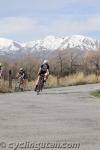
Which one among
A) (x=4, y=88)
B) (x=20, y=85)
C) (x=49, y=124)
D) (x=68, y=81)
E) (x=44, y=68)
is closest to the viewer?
(x=49, y=124)

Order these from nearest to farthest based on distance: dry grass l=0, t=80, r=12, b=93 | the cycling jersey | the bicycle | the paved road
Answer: the paved road → the cycling jersey → dry grass l=0, t=80, r=12, b=93 → the bicycle

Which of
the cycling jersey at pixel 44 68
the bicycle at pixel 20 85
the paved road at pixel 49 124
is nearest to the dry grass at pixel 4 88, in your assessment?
the bicycle at pixel 20 85

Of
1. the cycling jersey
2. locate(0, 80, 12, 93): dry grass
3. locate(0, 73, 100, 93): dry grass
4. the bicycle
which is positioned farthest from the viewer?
locate(0, 73, 100, 93): dry grass

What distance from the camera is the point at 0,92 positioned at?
24.9m

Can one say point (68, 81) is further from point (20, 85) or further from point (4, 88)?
point (4, 88)

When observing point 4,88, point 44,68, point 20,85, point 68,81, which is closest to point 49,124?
point 44,68

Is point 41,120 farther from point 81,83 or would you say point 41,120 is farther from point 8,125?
point 81,83

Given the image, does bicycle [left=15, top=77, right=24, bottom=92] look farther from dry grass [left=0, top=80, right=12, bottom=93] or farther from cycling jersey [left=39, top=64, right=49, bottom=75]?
cycling jersey [left=39, top=64, right=49, bottom=75]

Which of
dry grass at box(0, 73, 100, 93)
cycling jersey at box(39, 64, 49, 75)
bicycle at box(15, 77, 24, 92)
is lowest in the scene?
dry grass at box(0, 73, 100, 93)

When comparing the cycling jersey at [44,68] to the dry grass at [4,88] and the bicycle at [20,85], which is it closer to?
the dry grass at [4,88]

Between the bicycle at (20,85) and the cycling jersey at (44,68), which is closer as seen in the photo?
the cycling jersey at (44,68)

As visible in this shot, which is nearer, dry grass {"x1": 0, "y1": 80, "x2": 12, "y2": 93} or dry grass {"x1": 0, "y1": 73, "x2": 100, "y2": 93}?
dry grass {"x1": 0, "y1": 80, "x2": 12, "y2": 93}

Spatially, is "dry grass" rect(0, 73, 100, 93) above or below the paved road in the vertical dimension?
below

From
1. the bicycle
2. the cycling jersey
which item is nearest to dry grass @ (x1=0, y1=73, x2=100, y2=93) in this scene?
the bicycle
